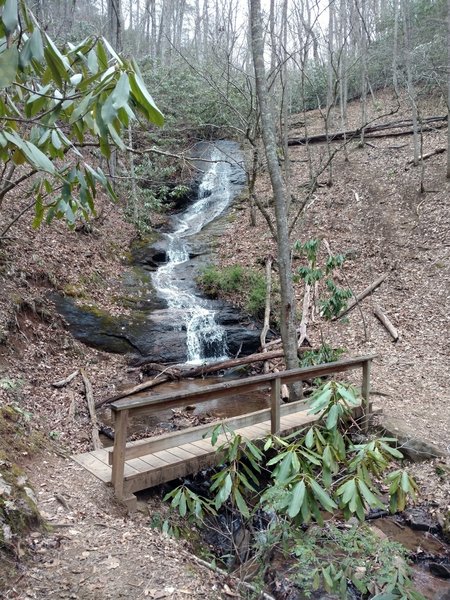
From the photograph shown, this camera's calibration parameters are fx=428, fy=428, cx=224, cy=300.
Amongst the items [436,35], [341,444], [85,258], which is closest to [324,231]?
[85,258]

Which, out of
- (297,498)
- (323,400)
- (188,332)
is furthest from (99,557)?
(188,332)

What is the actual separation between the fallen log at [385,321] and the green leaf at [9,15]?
30.1 ft

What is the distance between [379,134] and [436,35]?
6448mm

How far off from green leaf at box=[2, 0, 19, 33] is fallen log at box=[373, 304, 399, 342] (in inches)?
361

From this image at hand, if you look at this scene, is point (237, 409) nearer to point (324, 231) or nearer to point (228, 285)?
point (228, 285)

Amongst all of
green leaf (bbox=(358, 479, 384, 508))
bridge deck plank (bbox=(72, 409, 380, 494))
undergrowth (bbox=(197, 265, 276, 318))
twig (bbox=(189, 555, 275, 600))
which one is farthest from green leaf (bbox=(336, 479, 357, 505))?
undergrowth (bbox=(197, 265, 276, 318))

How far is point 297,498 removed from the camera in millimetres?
2217

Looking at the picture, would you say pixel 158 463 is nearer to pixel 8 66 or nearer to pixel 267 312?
pixel 8 66

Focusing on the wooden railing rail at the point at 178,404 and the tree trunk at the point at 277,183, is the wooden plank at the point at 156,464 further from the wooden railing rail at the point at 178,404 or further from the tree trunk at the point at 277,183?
the tree trunk at the point at 277,183

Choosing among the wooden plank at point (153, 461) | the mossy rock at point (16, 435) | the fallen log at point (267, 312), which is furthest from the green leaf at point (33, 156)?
the fallen log at point (267, 312)

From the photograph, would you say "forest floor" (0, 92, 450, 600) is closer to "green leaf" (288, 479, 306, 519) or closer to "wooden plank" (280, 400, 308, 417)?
"green leaf" (288, 479, 306, 519)

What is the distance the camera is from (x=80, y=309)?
9570mm

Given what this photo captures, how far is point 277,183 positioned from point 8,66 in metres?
6.14

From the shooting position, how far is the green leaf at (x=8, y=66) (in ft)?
4.04
